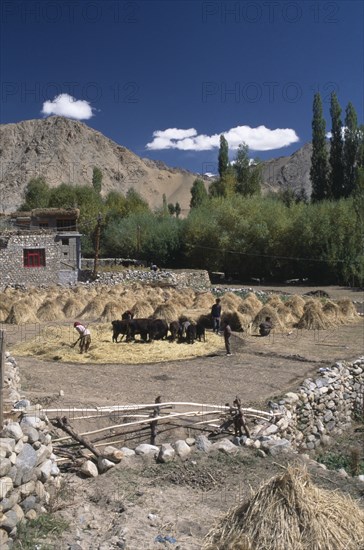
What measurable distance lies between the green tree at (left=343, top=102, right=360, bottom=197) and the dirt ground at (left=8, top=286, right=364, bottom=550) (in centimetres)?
3033

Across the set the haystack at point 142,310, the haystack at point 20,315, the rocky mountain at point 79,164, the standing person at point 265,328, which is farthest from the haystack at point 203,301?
the rocky mountain at point 79,164

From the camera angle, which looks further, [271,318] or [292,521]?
[271,318]

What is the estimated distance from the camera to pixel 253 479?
632cm

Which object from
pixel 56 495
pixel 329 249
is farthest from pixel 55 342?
pixel 329 249

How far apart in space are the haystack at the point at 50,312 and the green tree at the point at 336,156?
33.1m

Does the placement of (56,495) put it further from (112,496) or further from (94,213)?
(94,213)

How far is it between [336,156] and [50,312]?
34.5 m

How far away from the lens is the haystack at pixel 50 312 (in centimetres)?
2039

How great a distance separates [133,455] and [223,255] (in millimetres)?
36106

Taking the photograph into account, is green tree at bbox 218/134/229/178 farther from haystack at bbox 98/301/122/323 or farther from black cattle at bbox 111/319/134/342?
black cattle at bbox 111/319/134/342

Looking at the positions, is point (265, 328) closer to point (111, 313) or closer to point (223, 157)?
point (111, 313)

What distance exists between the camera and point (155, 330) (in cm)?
1590

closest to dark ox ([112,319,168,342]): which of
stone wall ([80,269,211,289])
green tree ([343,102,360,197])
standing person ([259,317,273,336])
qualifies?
standing person ([259,317,273,336])

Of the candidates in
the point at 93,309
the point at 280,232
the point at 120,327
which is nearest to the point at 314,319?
the point at 120,327
